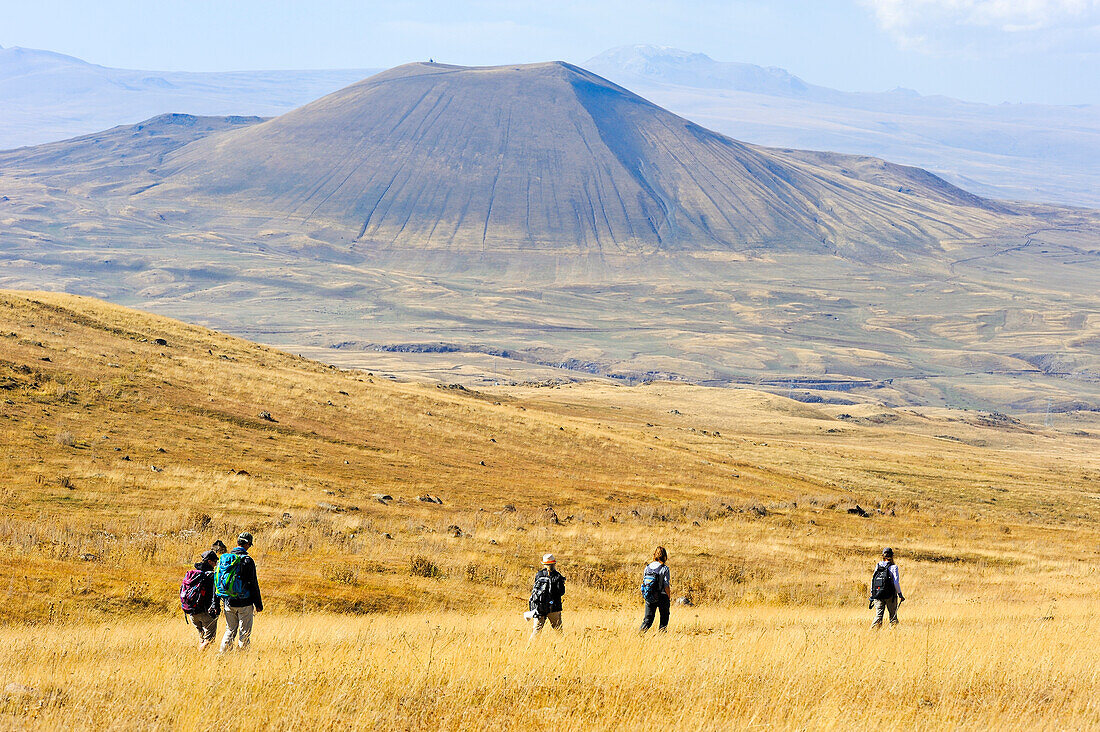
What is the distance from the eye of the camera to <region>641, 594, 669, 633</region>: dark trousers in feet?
51.1

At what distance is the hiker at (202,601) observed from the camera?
13.0 m

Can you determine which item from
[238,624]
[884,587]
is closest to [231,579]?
[238,624]

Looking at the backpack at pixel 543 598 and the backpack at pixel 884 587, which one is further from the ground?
the backpack at pixel 543 598

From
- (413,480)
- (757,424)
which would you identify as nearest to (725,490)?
(413,480)

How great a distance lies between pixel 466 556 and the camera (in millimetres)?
23453

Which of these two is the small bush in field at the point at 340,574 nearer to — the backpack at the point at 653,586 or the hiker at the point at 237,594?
the hiker at the point at 237,594

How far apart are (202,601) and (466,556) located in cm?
1091

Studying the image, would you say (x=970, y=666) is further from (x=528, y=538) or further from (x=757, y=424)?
(x=757, y=424)

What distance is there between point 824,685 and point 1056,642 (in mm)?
6502

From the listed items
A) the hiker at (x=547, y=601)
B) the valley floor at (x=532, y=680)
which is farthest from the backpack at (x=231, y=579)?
the hiker at (x=547, y=601)

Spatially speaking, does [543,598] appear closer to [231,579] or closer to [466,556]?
[231,579]

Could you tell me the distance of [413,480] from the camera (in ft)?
113

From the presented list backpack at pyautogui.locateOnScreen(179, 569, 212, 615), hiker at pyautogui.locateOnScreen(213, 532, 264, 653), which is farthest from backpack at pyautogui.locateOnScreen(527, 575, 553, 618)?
backpack at pyautogui.locateOnScreen(179, 569, 212, 615)

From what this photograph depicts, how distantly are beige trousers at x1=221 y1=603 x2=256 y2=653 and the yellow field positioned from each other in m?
0.70
